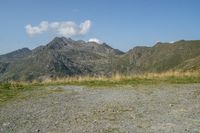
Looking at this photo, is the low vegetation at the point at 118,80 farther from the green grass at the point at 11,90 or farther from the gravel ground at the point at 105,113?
the gravel ground at the point at 105,113

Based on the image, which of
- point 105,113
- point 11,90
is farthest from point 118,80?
point 105,113

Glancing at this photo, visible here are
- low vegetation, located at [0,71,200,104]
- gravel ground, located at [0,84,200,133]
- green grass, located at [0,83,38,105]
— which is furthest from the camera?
low vegetation, located at [0,71,200,104]

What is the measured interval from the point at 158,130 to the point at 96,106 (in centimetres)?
551

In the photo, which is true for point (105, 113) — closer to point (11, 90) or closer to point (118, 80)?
point (11, 90)

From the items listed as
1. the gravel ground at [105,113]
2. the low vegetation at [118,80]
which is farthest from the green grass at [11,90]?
the gravel ground at [105,113]

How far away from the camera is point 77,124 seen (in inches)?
486

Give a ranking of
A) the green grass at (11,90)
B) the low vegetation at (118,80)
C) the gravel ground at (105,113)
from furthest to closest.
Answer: the low vegetation at (118,80) < the green grass at (11,90) < the gravel ground at (105,113)

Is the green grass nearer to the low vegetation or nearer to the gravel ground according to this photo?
the low vegetation

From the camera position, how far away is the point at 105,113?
14.4m

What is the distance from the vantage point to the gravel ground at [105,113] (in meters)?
11.7

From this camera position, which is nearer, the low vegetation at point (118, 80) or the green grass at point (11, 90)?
the green grass at point (11, 90)

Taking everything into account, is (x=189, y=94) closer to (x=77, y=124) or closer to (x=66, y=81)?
(x=77, y=124)

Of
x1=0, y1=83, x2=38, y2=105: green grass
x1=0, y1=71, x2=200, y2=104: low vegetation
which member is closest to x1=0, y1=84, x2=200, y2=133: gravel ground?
x1=0, y1=83, x2=38, y2=105: green grass

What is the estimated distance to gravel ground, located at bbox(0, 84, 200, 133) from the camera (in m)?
11.7
